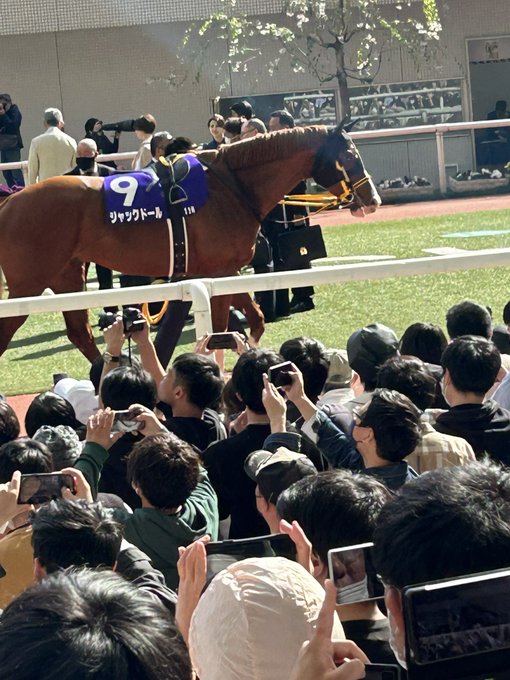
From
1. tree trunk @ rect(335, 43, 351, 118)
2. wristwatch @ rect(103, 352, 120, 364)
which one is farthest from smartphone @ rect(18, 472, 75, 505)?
tree trunk @ rect(335, 43, 351, 118)

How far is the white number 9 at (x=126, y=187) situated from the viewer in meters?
8.12

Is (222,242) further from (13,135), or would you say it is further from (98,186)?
(13,135)

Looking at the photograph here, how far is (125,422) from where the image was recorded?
13.0ft

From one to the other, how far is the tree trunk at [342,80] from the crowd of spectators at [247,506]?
59.0 ft

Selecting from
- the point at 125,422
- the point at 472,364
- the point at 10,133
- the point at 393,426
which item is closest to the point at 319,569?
the point at 393,426

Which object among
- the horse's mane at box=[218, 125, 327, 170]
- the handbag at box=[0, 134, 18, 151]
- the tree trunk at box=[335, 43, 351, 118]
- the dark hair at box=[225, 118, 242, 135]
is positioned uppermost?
the tree trunk at box=[335, 43, 351, 118]

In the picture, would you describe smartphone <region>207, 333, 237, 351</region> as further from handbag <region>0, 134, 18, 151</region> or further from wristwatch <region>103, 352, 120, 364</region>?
handbag <region>0, 134, 18, 151</region>

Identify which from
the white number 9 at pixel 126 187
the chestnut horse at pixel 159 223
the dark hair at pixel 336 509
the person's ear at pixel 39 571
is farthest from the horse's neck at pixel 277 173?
the person's ear at pixel 39 571

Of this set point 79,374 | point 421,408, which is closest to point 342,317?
point 79,374

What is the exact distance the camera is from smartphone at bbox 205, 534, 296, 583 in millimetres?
2367

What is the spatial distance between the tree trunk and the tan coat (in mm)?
11227

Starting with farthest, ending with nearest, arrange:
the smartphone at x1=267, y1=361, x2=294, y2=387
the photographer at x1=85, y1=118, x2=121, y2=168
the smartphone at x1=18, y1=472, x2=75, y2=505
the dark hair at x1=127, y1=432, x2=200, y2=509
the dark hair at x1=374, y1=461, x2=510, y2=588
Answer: the photographer at x1=85, y1=118, x2=121, y2=168, the smartphone at x1=267, y1=361, x2=294, y2=387, the dark hair at x1=127, y1=432, x2=200, y2=509, the smartphone at x1=18, y1=472, x2=75, y2=505, the dark hair at x1=374, y1=461, x2=510, y2=588

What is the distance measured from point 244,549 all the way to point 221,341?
292 cm

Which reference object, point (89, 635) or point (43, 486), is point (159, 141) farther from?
point (89, 635)
